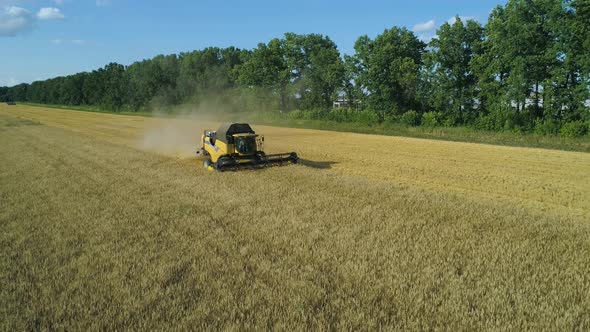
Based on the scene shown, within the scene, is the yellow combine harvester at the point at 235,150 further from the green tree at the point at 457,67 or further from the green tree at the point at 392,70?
the green tree at the point at 392,70

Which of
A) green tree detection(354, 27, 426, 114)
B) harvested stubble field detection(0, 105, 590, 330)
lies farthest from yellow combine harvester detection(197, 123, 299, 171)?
green tree detection(354, 27, 426, 114)

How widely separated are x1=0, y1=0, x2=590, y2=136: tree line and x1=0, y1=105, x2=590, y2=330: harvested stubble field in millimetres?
15752

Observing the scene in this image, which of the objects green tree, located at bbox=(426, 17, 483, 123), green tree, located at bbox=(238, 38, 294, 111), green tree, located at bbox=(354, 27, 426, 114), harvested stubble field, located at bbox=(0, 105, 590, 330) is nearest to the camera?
harvested stubble field, located at bbox=(0, 105, 590, 330)

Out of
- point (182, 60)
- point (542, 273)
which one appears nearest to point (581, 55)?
point (542, 273)

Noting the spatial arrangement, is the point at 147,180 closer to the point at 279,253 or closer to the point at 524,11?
the point at 279,253

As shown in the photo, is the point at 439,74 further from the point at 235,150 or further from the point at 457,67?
the point at 235,150

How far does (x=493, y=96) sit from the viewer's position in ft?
92.9

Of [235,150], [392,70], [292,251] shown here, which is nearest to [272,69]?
[392,70]

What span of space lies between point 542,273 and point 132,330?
5.37m

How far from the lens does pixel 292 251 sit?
577 cm

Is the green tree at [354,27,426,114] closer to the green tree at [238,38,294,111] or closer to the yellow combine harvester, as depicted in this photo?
the green tree at [238,38,294,111]

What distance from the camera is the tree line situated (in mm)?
23703

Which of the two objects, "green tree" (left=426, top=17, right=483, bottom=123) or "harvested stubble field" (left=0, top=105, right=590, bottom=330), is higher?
"green tree" (left=426, top=17, right=483, bottom=123)

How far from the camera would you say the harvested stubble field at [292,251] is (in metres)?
4.10
